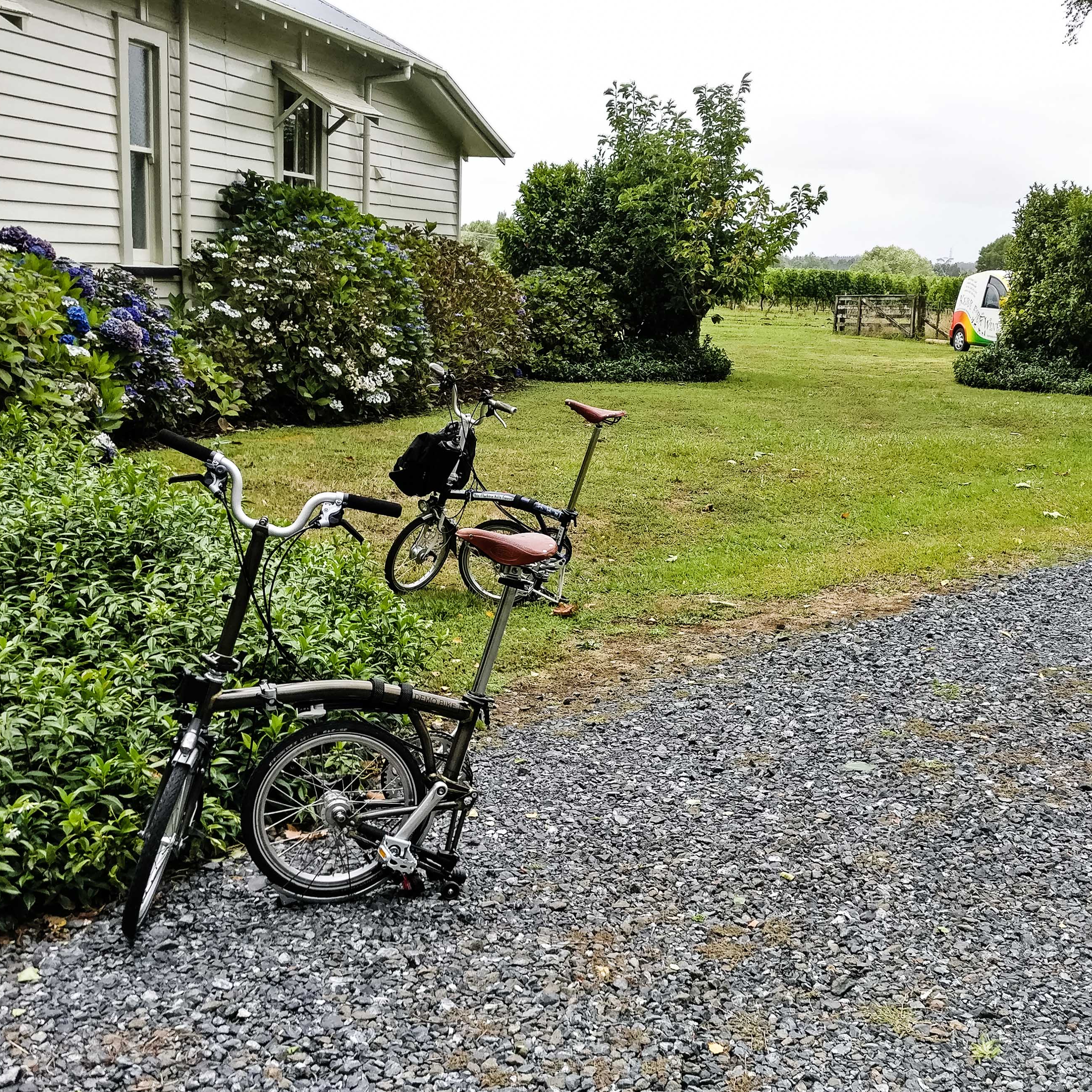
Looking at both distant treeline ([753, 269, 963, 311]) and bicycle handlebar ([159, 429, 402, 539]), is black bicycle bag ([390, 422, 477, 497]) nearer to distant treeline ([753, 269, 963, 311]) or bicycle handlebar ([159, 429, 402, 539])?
bicycle handlebar ([159, 429, 402, 539])

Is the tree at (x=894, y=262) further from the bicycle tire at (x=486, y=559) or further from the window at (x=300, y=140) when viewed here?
the bicycle tire at (x=486, y=559)

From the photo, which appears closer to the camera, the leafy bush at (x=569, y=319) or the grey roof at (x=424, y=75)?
the grey roof at (x=424, y=75)

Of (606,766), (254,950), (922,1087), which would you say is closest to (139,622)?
(254,950)

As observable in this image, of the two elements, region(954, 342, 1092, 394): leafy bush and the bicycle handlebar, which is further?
region(954, 342, 1092, 394): leafy bush

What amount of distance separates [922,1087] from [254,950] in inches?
67.5

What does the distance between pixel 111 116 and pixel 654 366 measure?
9929 mm

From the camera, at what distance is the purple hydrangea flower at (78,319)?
836 cm

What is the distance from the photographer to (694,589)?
22.7ft

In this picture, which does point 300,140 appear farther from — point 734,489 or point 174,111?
point 734,489

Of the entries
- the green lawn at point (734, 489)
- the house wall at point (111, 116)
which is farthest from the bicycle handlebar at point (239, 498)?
the house wall at point (111, 116)

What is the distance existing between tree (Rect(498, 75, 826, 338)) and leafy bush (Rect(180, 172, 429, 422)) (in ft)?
23.0

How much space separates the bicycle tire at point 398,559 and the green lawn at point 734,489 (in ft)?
0.29

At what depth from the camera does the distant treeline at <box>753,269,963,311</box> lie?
122ft

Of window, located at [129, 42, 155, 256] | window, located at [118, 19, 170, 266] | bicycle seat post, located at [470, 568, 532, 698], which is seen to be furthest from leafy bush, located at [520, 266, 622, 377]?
bicycle seat post, located at [470, 568, 532, 698]
